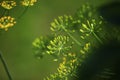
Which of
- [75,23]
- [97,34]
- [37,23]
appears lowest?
[97,34]

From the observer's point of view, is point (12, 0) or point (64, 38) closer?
point (64, 38)

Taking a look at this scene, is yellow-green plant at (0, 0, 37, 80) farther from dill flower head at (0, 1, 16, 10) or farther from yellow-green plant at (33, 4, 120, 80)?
yellow-green plant at (33, 4, 120, 80)

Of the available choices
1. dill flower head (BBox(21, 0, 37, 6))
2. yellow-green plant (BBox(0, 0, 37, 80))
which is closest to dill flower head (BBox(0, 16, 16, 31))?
yellow-green plant (BBox(0, 0, 37, 80))

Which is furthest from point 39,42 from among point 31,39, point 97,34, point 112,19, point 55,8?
point 112,19

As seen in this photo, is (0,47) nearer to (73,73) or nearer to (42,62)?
(42,62)

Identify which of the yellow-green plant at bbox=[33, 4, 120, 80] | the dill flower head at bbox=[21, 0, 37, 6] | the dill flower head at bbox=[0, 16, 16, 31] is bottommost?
the yellow-green plant at bbox=[33, 4, 120, 80]

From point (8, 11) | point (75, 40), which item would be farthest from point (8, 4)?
point (75, 40)
